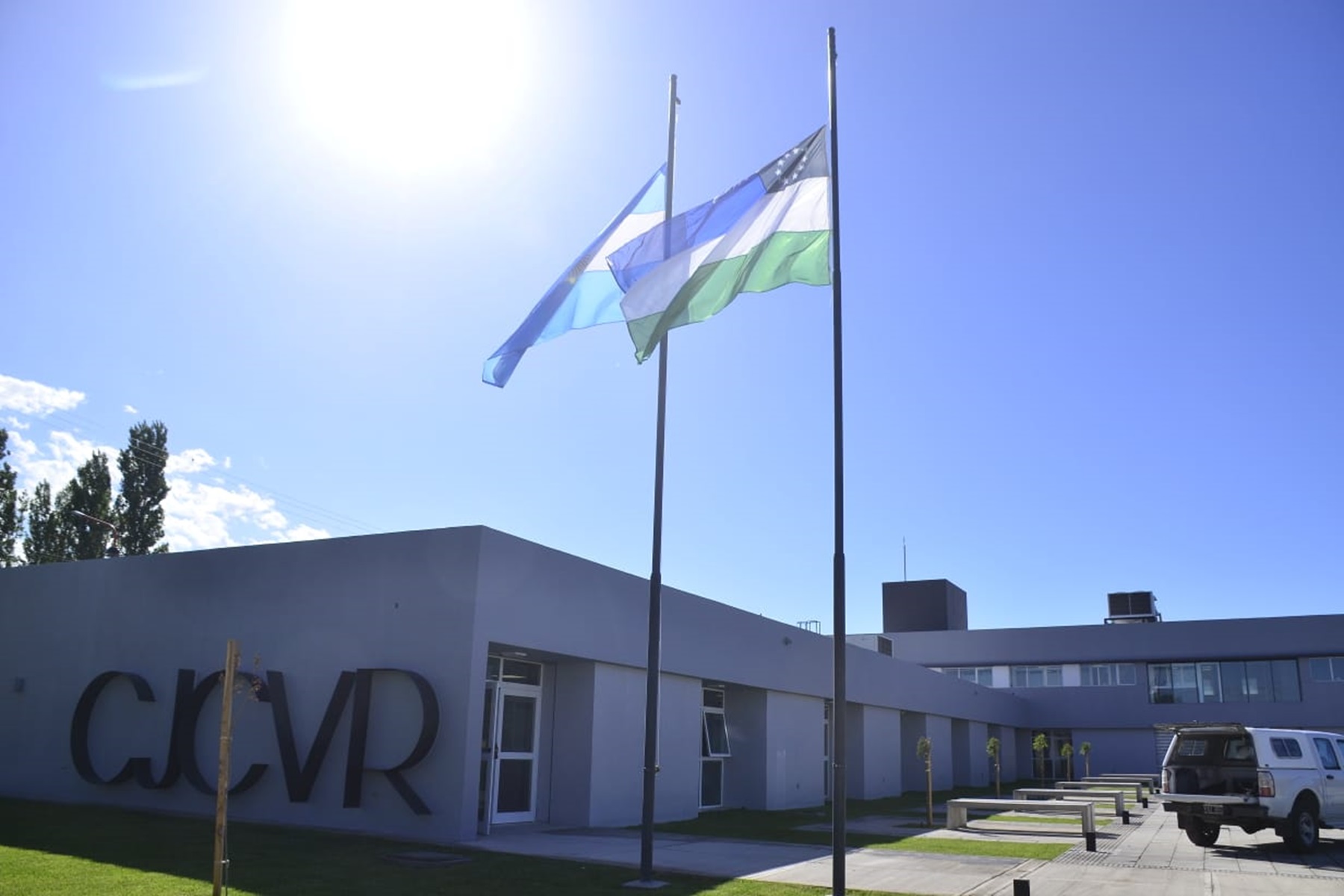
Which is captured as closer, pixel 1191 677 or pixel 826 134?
pixel 826 134

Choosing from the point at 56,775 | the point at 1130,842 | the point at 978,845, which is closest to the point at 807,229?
the point at 978,845

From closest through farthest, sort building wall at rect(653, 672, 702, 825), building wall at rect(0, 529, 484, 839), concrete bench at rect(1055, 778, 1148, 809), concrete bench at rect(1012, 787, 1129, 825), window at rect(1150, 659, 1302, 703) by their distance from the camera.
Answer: building wall at rect(0, 529, 484, 839) → building wall at rect(653, 672, 702, 825) → concrete bench at rect(1012, 787, 1129, 825) → concrete bench at rect(1055, 778, 1148, 809) → window at rect(1150, 659, 1302, 703)

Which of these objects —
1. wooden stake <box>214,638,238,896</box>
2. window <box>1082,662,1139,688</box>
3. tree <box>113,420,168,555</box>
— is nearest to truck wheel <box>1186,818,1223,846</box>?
wooden stake <box>214,638,238,896</box>

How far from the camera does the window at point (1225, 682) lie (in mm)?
44750

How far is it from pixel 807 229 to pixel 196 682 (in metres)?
12.8

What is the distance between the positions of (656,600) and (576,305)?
11.6ft

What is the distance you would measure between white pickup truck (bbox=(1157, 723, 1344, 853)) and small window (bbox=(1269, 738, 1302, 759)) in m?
0.01

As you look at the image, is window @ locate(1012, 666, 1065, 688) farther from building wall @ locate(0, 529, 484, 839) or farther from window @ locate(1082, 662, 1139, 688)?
building wall @ locate(0, 529, 484, 839)

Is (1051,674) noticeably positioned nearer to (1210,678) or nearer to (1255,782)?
(1210,678)

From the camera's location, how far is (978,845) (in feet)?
53.8

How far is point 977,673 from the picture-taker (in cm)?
5122

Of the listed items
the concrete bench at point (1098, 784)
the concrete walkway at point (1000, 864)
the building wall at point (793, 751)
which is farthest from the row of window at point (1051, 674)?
the concrete walkway at point (1000, 864)

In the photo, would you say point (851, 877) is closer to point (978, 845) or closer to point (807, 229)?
point (978, 845)

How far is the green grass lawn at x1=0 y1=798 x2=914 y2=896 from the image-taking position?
33.8 ft
